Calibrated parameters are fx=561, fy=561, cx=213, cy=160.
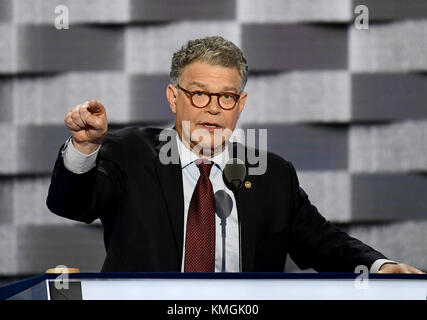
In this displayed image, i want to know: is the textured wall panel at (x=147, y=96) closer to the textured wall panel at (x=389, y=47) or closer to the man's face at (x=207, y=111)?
the man's face at (x=207, y=111)

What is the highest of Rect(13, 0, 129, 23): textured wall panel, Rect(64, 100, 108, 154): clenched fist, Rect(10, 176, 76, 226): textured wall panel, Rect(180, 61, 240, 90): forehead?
Rect(13, 0, 129, 23): textured wall panel

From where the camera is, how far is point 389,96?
5.63 ft

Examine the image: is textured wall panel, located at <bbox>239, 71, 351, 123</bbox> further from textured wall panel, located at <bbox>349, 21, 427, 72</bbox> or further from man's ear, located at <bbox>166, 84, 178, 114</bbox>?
man's ear, located at <bbox>166, 84, 178, 114</bbox>

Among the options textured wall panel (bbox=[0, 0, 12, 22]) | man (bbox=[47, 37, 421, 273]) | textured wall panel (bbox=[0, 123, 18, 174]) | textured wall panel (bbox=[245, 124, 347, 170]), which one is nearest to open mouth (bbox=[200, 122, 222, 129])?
man (bbox=[47, 37, 421, 273])

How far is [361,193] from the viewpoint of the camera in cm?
171

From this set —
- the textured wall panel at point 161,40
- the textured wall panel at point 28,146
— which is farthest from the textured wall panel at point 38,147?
the textured wall panel at point 161,40

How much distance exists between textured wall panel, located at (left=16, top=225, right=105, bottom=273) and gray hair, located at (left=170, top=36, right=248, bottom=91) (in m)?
0.63

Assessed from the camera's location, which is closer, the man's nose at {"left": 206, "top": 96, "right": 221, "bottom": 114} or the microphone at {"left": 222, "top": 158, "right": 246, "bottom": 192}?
the microphone at {"left": 222, "top": 158, "right": 246, "bottom": 192}

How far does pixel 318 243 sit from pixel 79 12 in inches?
39.8

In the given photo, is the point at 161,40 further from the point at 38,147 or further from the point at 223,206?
the point at 223,206

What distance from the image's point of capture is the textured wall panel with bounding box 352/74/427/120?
1.71 meters

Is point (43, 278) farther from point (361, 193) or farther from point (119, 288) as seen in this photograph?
point (361, 193)
